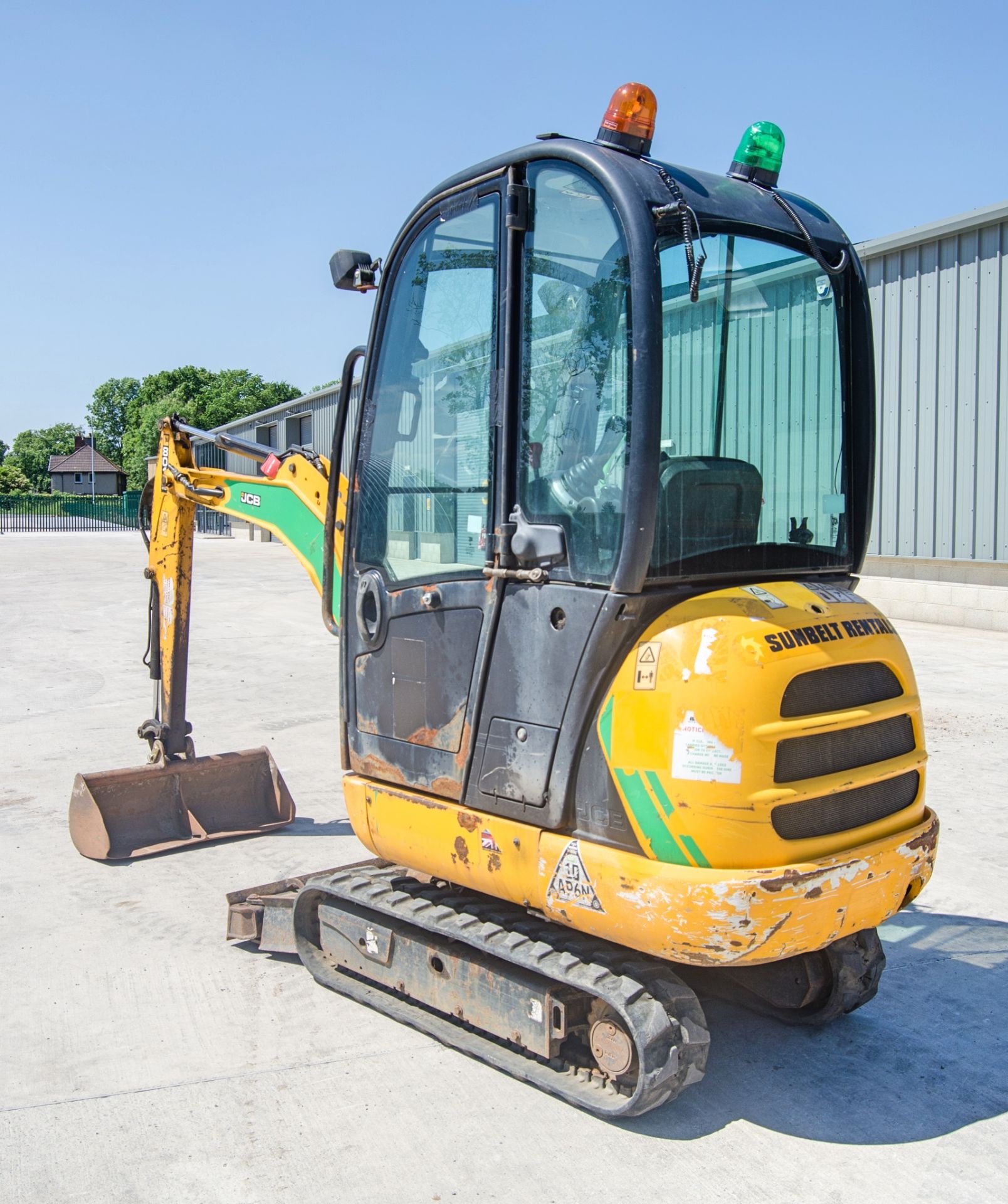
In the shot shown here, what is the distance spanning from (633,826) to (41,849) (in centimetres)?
415

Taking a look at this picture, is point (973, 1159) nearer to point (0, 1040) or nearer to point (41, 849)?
A: point (0, 1040)

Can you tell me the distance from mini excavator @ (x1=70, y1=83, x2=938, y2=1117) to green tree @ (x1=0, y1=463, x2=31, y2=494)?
300ft

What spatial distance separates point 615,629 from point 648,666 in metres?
0.14

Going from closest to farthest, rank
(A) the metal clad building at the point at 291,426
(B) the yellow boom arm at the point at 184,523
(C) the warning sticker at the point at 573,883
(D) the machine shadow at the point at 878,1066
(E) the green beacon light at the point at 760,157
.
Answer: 1. (C) the warning sticker at the point at 573,883
2. (D) the machine shadow at the point at 878,1066
3. (E) the green beacon light at the point at 760,157
4. (B) the yellow boom arm at the point at 184,523
5. (A) the metal clad building at the point at 291,426

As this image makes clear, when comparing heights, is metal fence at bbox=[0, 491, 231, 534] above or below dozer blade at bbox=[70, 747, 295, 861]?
above

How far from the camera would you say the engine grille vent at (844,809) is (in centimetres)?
313

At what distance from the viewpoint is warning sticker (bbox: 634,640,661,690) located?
122 inches

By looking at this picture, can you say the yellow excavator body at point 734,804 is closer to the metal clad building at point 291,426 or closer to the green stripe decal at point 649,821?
the green stripe decal at point 649,821

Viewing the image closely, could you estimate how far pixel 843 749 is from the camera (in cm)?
329

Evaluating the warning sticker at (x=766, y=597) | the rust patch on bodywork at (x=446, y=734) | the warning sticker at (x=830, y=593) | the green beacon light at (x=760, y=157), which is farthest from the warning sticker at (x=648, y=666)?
the green beacon light at (x=760, y=157)

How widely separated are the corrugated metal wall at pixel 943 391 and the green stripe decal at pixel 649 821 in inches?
437

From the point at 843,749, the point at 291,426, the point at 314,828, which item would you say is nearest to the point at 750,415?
the point at 843,749

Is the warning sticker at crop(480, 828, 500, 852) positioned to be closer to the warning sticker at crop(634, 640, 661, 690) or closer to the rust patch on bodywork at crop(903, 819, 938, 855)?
the warning sticker at crop(634, 640, 661, 690)

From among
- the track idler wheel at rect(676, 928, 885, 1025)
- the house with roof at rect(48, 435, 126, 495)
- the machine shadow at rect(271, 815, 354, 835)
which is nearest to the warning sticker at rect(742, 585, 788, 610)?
the track idler wheel at rect(676, 928, 885, 1025)
